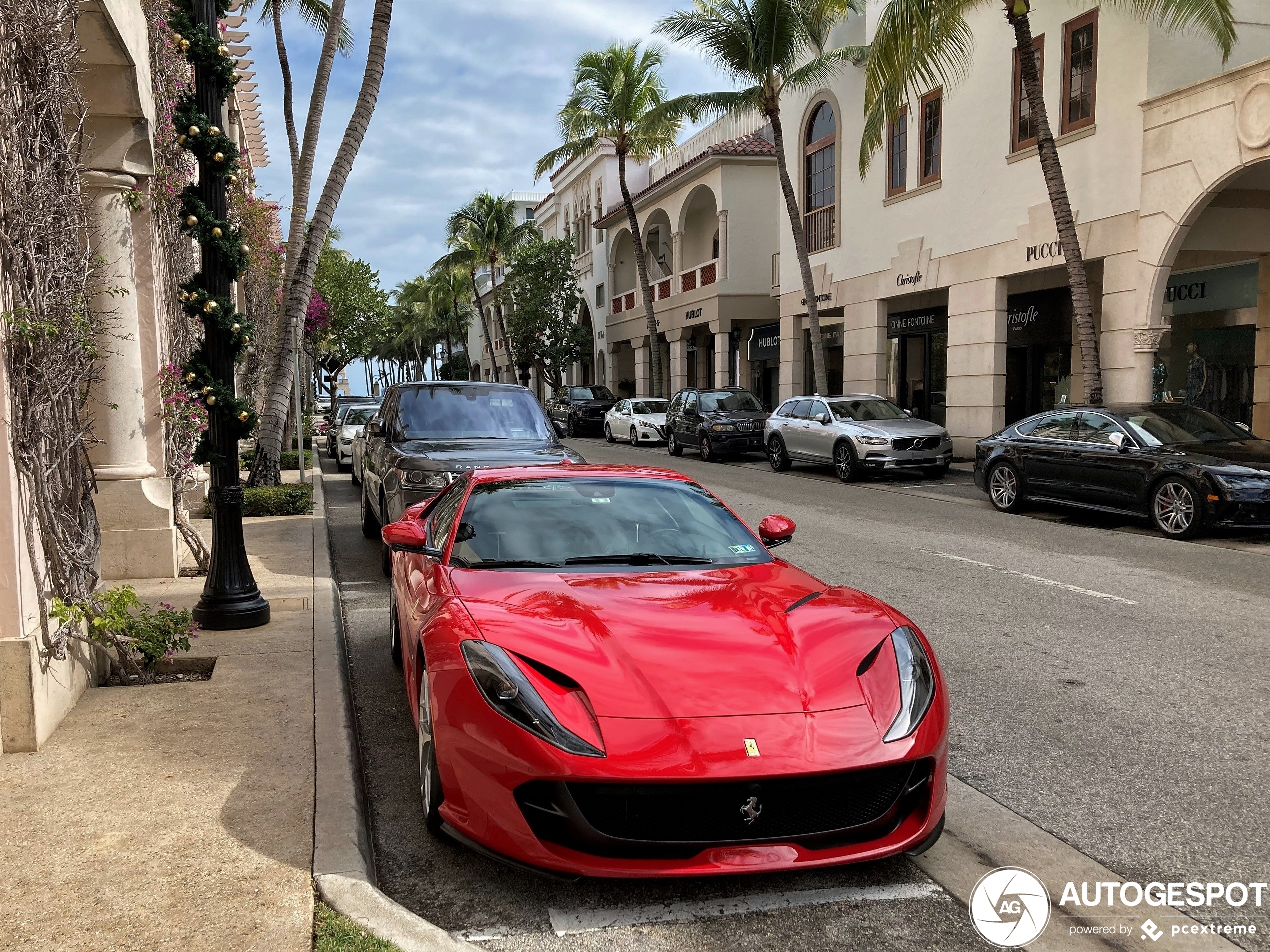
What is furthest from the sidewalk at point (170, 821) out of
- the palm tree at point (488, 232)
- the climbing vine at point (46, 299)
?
the palm tree at point (488, 232)

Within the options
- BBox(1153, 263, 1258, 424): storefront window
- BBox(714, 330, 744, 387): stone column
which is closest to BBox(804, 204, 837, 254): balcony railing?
BBox(714, 330, 744, 387): stone column

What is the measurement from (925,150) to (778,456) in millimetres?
7905

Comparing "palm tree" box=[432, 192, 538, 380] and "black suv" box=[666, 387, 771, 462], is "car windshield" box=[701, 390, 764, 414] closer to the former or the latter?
"black suv" box=[666, 387, 771, 462]

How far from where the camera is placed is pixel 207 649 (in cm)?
639

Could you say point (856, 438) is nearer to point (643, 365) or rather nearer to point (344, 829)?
point (344, 829)

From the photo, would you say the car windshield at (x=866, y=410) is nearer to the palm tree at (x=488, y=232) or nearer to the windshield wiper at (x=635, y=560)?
the windshield wiper at (x=635, y=560)

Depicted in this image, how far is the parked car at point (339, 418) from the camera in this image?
79.4ft

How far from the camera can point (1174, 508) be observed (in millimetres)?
11750

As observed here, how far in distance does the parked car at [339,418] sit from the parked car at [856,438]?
995 cm

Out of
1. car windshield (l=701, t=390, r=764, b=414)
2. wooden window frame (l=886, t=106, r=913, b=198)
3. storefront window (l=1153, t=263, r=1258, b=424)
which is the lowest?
car windshield (l=701, t=390, r=764, b=414)

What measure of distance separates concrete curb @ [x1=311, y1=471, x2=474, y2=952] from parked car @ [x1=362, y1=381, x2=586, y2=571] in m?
2.91

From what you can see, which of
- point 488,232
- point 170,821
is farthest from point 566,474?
point 488,232

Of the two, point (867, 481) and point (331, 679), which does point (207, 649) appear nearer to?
point (331, 679)

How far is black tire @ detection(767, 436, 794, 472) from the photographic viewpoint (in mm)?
21656
